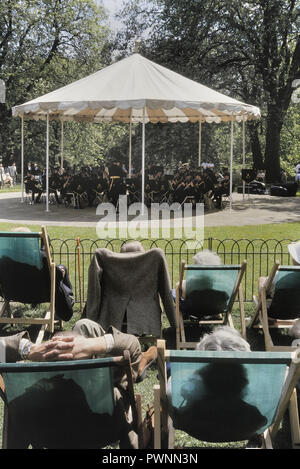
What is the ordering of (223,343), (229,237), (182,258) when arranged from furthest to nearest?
(229,237)
(182,258)
(223,343)

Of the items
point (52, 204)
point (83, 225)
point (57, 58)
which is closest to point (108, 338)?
point (83, 225)

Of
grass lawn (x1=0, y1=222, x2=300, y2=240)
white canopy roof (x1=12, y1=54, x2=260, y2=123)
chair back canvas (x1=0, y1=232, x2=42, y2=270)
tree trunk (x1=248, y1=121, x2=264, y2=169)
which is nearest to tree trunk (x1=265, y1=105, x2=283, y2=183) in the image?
tree trunk (x1=248, y1=121, x2=264, y2=169)

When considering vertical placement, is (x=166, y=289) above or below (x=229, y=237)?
above

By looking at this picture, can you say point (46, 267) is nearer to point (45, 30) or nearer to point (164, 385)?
point (164, 385)

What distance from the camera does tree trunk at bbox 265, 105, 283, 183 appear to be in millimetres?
27406

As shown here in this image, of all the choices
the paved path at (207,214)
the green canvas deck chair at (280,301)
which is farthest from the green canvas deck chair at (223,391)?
the paved path at (207,214)

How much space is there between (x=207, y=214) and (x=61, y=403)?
545 inches

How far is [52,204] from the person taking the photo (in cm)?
1912

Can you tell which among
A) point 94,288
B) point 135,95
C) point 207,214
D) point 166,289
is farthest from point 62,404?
point 207,214

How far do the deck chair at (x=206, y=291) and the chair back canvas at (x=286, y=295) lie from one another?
0.36m

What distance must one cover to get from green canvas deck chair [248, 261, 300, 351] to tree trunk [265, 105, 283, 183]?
23.1 metres

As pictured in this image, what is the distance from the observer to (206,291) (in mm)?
5504

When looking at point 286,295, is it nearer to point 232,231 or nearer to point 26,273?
point 26,273
